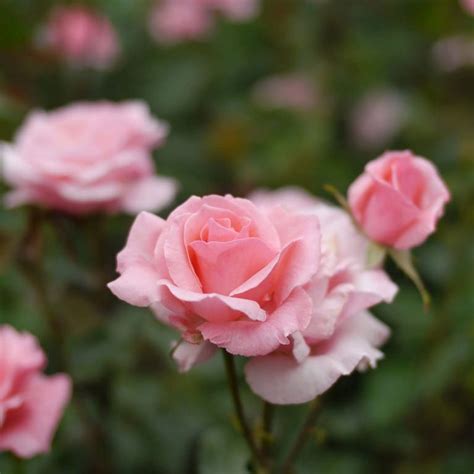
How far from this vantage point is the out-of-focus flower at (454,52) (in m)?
1.56

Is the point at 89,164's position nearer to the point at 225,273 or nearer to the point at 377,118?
the point at 225,273

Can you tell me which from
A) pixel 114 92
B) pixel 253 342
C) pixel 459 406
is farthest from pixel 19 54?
pixel 253 342

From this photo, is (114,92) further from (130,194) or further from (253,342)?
(253,342)

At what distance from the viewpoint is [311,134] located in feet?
4.96

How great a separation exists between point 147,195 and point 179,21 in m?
0.99

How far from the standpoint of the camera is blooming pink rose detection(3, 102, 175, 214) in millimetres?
863

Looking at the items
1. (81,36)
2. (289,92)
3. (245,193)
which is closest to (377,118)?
(289,92)

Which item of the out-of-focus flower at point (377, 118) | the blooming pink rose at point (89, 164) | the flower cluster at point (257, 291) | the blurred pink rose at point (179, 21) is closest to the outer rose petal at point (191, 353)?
the flower cluster at point (257, 291)

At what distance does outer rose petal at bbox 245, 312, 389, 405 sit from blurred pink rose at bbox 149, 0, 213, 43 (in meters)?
1.30

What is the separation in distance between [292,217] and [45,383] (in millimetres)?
281

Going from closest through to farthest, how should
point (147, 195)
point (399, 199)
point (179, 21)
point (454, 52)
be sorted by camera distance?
point (399, 199) < point (147, 195) < point (454, 52) < point (179, 21)

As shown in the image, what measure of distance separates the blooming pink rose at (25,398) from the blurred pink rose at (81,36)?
1007 millimetres

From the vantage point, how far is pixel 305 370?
22.2 inches

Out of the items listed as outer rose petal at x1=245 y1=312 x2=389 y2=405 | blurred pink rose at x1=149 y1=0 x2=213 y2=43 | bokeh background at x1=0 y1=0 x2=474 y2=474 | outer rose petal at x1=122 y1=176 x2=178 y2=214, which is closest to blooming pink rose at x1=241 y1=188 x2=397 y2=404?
outer rose petal at x1=245 y1=312 x2=389 y2=405
